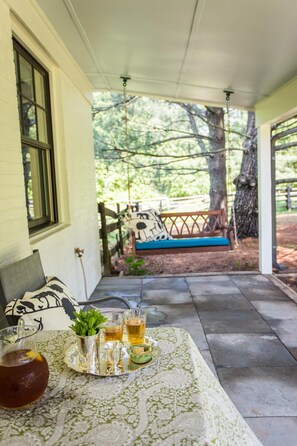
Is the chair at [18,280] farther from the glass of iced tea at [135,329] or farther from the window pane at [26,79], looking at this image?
the window pane at [26,79]

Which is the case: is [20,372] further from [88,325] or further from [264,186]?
[264,186]

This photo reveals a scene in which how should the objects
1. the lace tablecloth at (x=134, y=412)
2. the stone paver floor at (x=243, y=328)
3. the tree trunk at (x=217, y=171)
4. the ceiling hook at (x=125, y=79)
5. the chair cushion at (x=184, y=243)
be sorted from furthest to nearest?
the tree trunk at (x=217, y=171), the chair cushion at (x=184, y=243), the ceiling hook at (x=125, y=79), the stone paver floor at (x=243, y=328), the lace tablecloth at (x=134, y=412)

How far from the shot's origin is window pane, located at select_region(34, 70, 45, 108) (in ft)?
8.99

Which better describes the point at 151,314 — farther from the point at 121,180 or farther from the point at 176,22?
the point at 121,180

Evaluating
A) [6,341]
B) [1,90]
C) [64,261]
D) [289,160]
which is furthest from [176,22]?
[289,160]

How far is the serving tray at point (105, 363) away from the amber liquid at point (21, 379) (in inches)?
5.4

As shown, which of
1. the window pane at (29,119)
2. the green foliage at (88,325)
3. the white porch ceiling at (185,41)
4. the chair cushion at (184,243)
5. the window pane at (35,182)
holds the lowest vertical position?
the chair cushion at (184,243)

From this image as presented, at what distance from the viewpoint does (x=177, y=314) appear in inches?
125

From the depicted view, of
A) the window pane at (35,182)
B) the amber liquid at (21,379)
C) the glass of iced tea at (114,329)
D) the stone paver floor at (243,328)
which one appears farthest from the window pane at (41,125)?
the amber liquid at (21,379)

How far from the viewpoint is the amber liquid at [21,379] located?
83 cm

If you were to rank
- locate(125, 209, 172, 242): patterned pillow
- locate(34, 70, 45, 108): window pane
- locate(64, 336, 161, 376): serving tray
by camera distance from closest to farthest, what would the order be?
locate(64, 336, 161, 376): serving tray, locate(34, 70, 45, 108): window pane, locate(125, 209, 172, 242): patterned pillow

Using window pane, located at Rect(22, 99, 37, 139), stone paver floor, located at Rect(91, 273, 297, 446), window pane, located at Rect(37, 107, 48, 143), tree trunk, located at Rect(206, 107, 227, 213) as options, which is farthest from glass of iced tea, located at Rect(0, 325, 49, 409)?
tree trunk, located at Rect(206, 107, 227, 213)

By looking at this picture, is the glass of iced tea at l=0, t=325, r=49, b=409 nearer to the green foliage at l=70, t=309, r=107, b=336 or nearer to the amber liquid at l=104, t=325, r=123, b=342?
the green foliage at l=70, t=309, r=107, b=336

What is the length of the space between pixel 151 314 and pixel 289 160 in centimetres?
508
